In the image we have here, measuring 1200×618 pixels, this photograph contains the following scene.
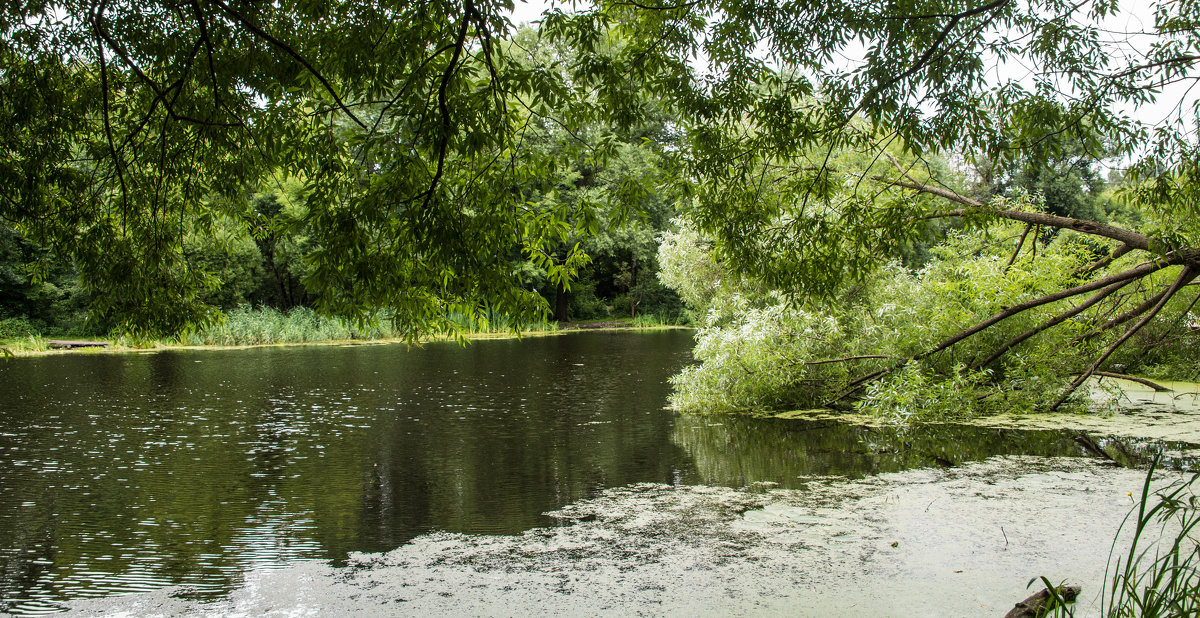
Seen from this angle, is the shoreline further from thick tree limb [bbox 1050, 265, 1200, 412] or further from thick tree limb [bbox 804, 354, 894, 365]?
thick tree limb [bbox 1050, 265, 1200, 412]

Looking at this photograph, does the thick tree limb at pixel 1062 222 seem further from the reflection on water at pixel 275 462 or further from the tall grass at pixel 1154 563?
the reflection on water at pixel 275 462

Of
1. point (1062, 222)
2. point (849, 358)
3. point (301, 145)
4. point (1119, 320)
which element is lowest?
point (849, 358)

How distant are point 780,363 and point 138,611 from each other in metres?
7.84

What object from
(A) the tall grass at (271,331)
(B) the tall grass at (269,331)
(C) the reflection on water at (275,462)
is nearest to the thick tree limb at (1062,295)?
(C) the reflection on water at (275,462)

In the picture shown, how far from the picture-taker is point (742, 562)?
4.88 m

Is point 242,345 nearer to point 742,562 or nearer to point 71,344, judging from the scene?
point 71,344

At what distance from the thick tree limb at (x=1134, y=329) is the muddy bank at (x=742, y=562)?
1400 mm

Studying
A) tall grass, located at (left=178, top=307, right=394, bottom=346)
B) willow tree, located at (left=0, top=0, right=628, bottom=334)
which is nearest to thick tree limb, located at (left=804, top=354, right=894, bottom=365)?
willow tree, located at (left=0, top=0, right=628, bottom=334)

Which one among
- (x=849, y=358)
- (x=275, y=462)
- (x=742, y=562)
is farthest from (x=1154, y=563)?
(x=275, y=462)

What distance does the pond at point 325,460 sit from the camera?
5.31 m

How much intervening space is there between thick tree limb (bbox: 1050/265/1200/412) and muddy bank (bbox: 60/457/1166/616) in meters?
1.40

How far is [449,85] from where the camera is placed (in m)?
4.71

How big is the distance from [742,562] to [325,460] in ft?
16.3

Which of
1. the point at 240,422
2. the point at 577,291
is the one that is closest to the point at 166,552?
the point at 240,422
